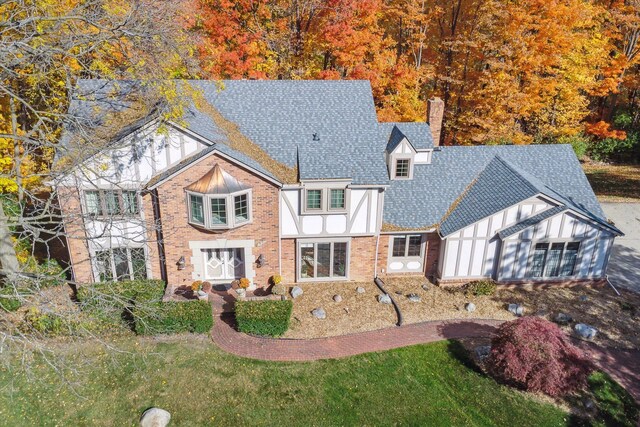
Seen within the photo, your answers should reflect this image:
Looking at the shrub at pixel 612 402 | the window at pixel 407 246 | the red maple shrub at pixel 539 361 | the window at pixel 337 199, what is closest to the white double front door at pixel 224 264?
the window at pixel 337 199

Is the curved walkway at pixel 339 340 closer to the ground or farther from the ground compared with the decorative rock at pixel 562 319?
closer to the ground

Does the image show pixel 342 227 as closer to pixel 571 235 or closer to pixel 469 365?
pixel 469 365

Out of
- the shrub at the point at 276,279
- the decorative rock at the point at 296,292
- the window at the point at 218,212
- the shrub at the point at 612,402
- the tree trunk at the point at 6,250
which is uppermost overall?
the window at the point at 218,212

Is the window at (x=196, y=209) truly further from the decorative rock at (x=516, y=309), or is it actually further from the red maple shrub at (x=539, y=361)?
the decorative rock at (x=516, y=309)

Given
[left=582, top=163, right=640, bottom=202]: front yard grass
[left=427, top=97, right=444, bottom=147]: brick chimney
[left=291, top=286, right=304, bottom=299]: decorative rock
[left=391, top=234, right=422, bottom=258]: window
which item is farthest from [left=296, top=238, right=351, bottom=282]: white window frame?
[left=582, top=163, right=640, bottom=202]: front yard grass

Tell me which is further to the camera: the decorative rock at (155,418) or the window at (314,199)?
the window at (314,199)

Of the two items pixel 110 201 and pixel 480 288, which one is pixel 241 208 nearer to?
pixel 110 201

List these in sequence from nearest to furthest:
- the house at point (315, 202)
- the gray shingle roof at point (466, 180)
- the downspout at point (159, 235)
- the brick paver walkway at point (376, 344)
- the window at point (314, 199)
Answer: the brick paver walkway at point (376, 344)
the house at point (315, 202)
the downspout at point (159, 235)
the window at point (314, 199)
the gray shingle roof at point (466, 180)

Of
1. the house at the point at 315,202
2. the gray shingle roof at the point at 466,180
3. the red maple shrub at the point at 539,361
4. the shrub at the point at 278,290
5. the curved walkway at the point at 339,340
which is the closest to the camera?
the red maple shrub at the point at 539,361
